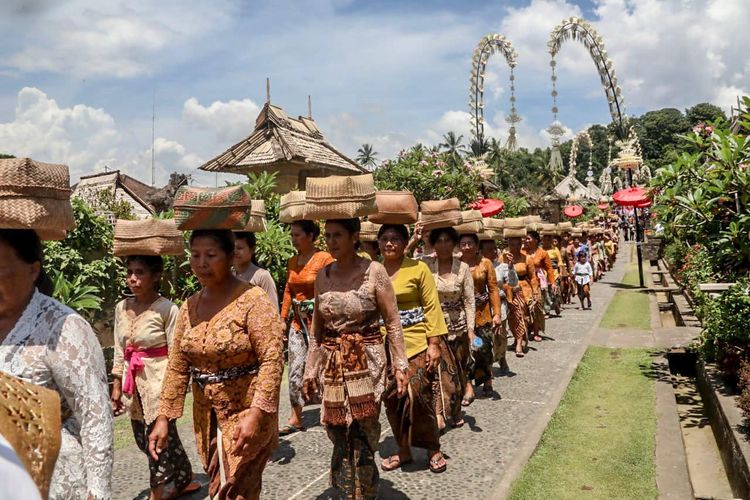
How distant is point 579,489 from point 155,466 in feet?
10.4

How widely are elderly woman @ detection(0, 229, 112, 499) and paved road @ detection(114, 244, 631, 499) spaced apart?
2.74 meters

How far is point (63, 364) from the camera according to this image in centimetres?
212

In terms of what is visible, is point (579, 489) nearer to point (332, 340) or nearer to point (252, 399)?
point (332, 340)

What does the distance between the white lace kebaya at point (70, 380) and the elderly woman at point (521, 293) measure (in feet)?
26.5

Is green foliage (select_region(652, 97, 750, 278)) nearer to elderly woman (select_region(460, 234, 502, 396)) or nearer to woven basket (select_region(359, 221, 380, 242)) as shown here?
elderly woman (select_region(460, 234, 502, 396))

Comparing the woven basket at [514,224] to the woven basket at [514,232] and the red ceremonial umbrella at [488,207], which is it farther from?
the red ceremonial umbrella at [488,207]

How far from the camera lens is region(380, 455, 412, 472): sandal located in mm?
5117

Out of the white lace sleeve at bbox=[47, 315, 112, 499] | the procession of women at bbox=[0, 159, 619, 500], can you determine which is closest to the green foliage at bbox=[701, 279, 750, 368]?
the procession of women at bbox=[0, 159, 619, 500]

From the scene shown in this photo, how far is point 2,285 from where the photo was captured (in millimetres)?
2146

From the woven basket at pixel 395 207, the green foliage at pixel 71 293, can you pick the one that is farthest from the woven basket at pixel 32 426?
the green foliage at pixel 71 293

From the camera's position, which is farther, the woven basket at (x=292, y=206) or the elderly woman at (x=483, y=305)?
the elderly woman at (x=483, y=305)

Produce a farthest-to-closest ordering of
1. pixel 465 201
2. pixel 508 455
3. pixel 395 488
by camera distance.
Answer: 1. pixel 465 201
2. pixel 508 455
3. pixel 395 488

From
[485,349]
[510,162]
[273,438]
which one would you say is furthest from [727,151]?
[510,162]

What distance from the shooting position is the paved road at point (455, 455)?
475 cm
